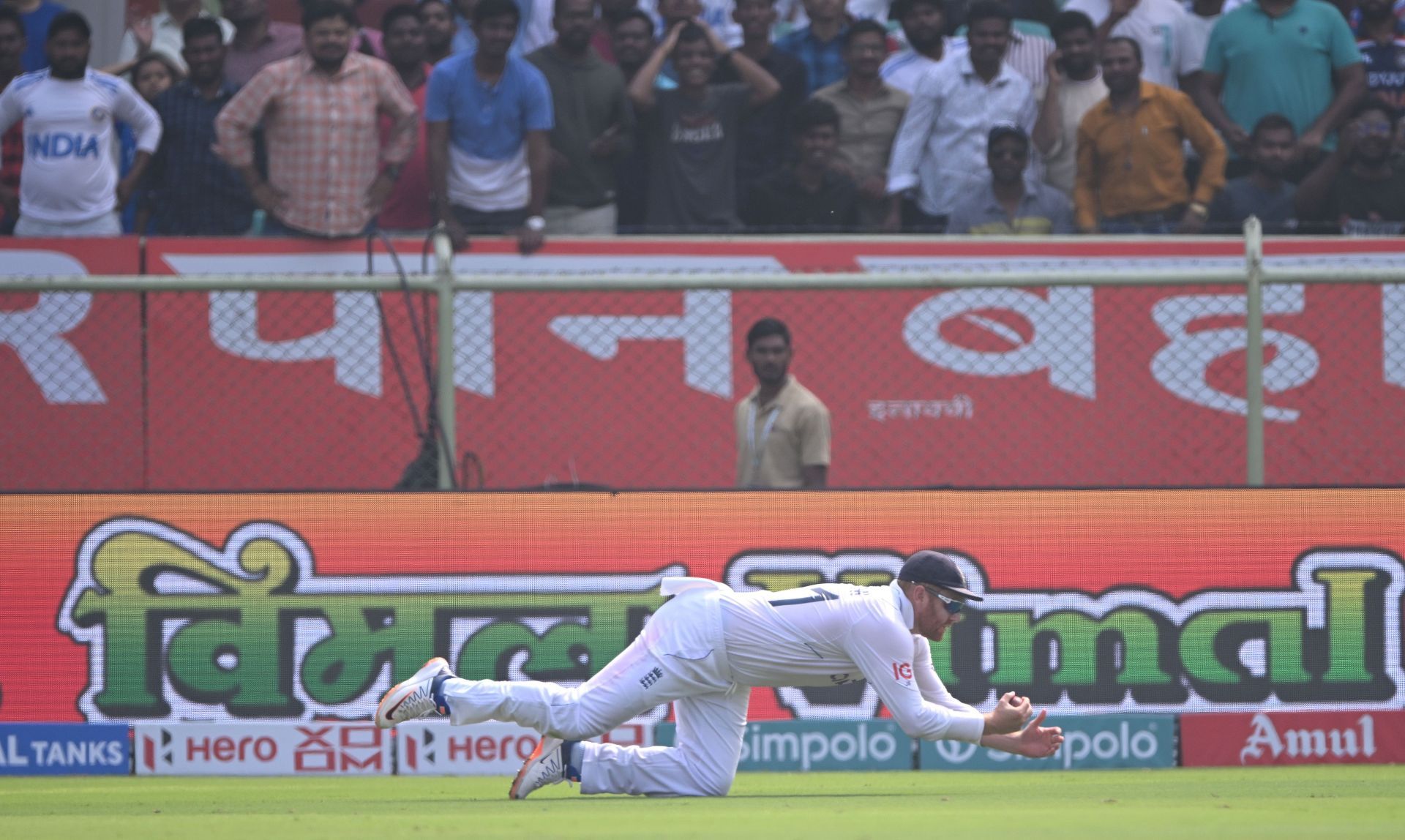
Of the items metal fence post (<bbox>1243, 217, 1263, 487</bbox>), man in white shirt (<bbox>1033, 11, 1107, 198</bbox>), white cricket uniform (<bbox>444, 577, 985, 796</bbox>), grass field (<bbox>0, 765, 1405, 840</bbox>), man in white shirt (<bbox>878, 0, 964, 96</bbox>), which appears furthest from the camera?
man in white shirt (<bbox>878, 0, 964, 96</bbox>)

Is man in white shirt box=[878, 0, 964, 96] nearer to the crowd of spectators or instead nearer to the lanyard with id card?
the crowd of spectators

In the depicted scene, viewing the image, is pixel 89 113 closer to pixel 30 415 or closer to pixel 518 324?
pixel 30 415

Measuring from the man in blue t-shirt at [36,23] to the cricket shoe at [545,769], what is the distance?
8.04 m

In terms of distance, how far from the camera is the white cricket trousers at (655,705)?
7684 millimetres

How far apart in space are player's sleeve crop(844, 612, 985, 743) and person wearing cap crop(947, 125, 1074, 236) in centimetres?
496

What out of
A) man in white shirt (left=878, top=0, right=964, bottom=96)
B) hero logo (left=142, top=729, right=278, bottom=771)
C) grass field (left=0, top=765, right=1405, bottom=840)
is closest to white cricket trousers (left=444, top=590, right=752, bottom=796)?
grass field (left=0, top=765, right=1405, bottom=840)

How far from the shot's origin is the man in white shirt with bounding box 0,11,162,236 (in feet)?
38.8

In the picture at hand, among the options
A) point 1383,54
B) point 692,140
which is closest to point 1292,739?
point 692,140

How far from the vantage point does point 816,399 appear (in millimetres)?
10734

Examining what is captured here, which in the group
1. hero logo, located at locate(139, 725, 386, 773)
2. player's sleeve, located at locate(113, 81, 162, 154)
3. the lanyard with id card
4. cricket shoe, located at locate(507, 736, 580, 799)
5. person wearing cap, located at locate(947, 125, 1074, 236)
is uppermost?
player's sleeve, located at locate(113, 81, 162, 154)

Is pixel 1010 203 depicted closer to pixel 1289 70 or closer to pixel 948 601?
pixel 1289 70

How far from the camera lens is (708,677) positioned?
7.71 m

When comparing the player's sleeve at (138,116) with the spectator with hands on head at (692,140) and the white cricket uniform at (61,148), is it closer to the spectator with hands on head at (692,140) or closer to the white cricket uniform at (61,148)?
the white cricket uniform at (61,148)

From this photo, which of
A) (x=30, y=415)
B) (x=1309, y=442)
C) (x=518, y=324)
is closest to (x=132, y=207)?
(x=30, y=415)
